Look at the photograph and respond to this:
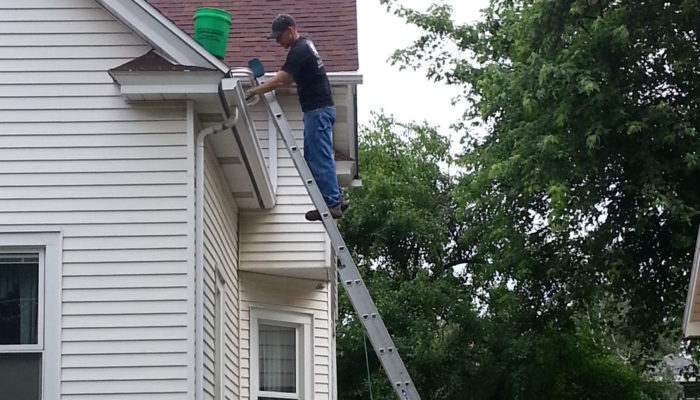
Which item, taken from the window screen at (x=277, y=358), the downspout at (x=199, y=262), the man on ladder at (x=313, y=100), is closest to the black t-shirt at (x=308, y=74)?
the man on ladder at (x=313, y=100)

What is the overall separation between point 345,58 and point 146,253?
577cm

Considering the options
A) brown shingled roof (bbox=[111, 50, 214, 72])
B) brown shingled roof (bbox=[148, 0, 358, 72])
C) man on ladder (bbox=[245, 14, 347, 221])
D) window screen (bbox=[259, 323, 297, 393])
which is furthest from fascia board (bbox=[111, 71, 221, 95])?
window screen (bbox=[259, 323, 297, 393])

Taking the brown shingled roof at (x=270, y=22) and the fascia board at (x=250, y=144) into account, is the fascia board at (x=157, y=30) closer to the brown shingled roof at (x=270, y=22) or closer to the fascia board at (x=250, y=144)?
the fascia board at (x=250, y=144)

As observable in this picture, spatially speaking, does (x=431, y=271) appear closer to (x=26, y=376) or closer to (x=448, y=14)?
(x=448, y=14)

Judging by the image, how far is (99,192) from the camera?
9.27 meters

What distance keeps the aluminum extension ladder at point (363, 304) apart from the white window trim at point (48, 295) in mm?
1950

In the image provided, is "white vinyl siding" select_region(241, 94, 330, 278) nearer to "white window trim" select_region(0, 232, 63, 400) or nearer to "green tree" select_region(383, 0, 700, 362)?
"white window trim" select_region(0, 232, 63, 400)

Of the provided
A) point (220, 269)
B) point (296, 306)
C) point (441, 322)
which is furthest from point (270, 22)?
point (441, 322)

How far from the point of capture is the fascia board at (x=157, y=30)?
9375 millimetres

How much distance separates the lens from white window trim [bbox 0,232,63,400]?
349 inches

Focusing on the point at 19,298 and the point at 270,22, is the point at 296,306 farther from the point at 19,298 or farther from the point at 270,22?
the point at 19,298

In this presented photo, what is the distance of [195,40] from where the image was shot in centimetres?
965

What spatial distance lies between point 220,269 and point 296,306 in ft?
9.83

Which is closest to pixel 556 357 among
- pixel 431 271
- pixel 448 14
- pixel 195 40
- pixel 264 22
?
pixel 431 271
